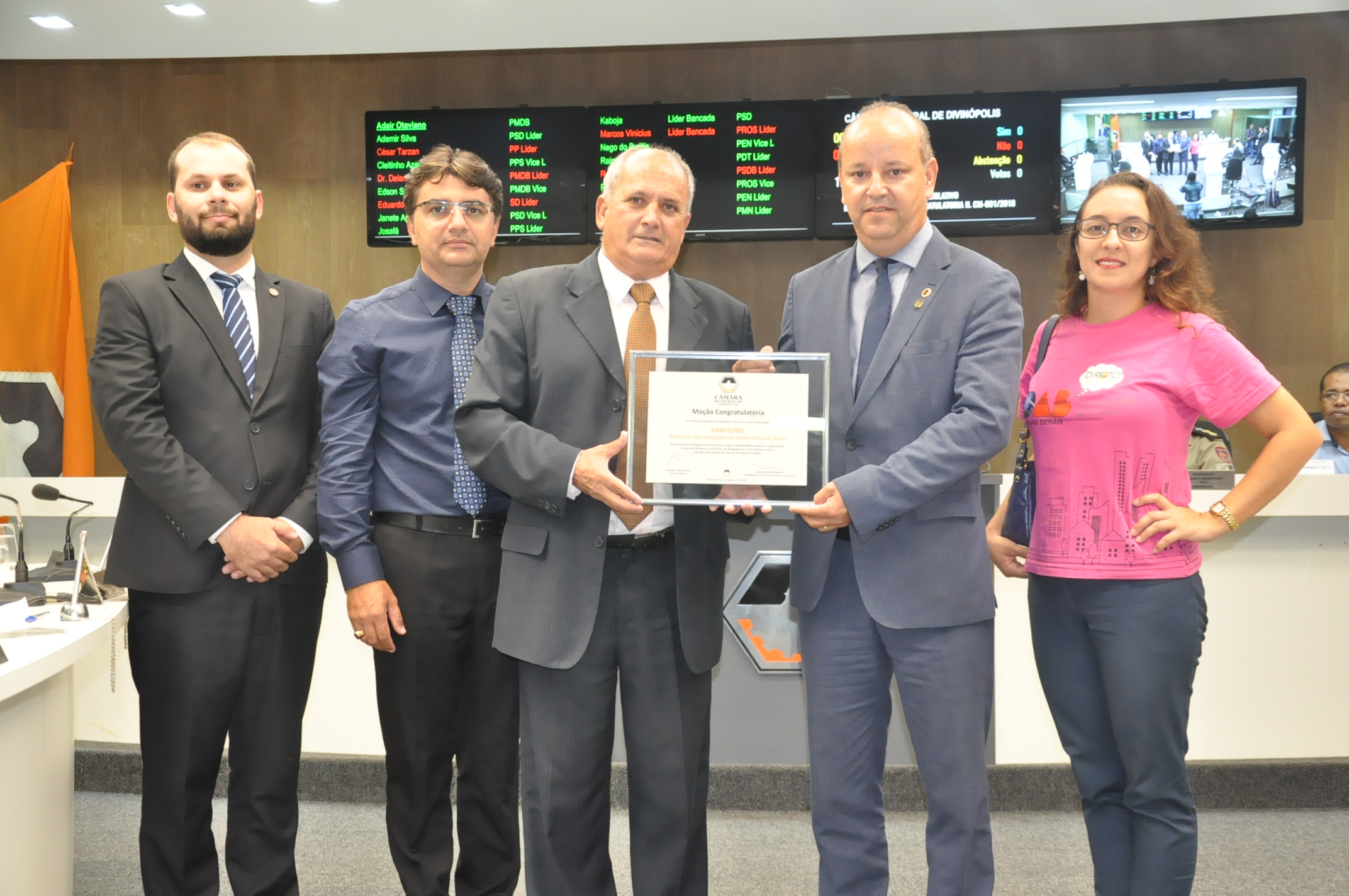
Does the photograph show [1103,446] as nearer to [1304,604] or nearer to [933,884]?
[933,884]

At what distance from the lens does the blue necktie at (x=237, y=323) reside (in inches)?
88.4

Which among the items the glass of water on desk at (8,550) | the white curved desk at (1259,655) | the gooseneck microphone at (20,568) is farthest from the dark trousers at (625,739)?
the white curved desk at (1259,655)

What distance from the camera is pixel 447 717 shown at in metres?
2.30

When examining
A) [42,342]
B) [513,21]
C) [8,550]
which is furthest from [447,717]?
[42,342]

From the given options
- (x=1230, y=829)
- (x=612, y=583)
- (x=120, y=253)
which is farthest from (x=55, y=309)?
(x=1230, y=829)

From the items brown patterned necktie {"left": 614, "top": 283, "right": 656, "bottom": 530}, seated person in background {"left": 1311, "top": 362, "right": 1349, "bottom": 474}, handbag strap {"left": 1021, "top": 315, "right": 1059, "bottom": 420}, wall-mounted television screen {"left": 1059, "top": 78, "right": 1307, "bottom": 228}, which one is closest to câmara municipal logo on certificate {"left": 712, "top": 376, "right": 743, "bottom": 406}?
brown patterned necktie {"left": 614, "top": 283, "right": 656, "bottom": 530}

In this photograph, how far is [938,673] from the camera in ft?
6.06

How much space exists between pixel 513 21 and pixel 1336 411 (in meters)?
4.15

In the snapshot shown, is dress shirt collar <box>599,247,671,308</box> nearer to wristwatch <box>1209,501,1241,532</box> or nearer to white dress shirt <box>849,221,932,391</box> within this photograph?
white dress shirt <box>849,221,932,391</box>

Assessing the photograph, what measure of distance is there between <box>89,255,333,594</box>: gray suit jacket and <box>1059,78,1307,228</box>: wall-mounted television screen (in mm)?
3801

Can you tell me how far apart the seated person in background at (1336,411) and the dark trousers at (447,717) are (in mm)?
3787

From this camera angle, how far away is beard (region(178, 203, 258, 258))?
224cm

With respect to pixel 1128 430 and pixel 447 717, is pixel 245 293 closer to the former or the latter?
pixel 447 717

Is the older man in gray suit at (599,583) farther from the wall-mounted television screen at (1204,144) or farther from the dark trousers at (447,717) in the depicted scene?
the wall-mounted television screen at (1204,144)
